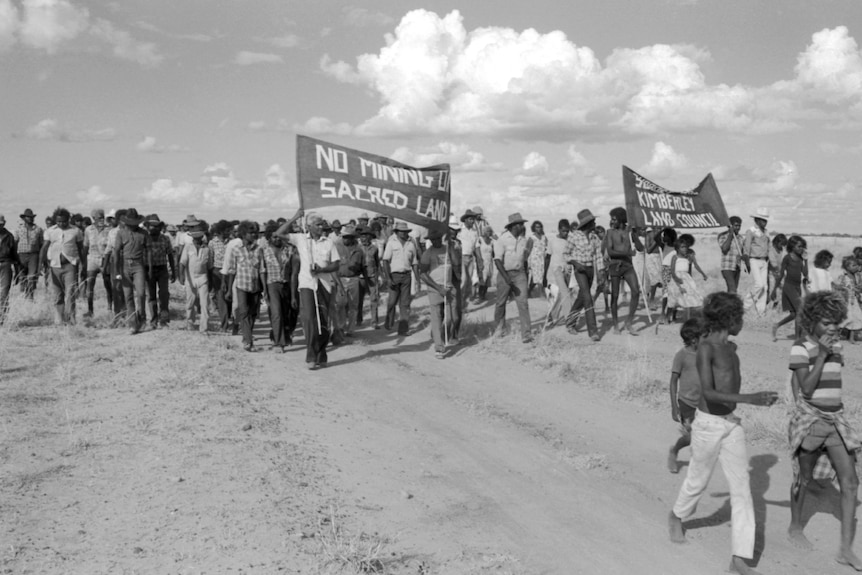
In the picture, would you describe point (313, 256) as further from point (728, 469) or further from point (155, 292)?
point (728, 469)

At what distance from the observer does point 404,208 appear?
1250 centimetres

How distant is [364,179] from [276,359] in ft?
10.2

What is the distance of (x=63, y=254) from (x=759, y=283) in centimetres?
1334

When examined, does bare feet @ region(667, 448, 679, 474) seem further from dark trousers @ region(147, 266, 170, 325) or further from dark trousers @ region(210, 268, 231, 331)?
dark trousers @ region(147, 266, 170, 325)

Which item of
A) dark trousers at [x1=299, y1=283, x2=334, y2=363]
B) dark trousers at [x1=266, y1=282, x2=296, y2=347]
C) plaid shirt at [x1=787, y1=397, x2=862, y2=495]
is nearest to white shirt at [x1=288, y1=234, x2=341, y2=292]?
dark trousers at [x1=299, y1=283, x2=334, y2=363]

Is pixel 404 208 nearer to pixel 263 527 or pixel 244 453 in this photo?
pixel 244 453

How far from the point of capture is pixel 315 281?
11.2 m

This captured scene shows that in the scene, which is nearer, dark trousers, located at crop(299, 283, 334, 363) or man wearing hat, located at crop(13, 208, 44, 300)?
dark trousers, located at crop(299, 283, 334, 363)

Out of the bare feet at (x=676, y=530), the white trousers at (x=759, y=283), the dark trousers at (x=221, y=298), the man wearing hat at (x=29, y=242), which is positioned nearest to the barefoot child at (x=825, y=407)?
the bare feet at (x=676, y=530)

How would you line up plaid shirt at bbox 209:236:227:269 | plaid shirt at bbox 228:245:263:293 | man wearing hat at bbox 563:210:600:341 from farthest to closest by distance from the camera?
plaid shirt at bbox 209:236:227:269 → man wearing hat at bbox 563:210:600:341 → plaid shirt at bbox 228:245:263:293

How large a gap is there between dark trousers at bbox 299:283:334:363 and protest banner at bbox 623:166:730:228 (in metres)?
6.07

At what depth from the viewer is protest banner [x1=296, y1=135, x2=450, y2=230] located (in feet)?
37.7

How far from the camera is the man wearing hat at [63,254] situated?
1431 cm

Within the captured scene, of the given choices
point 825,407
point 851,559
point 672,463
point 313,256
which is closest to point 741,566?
point 851,559
